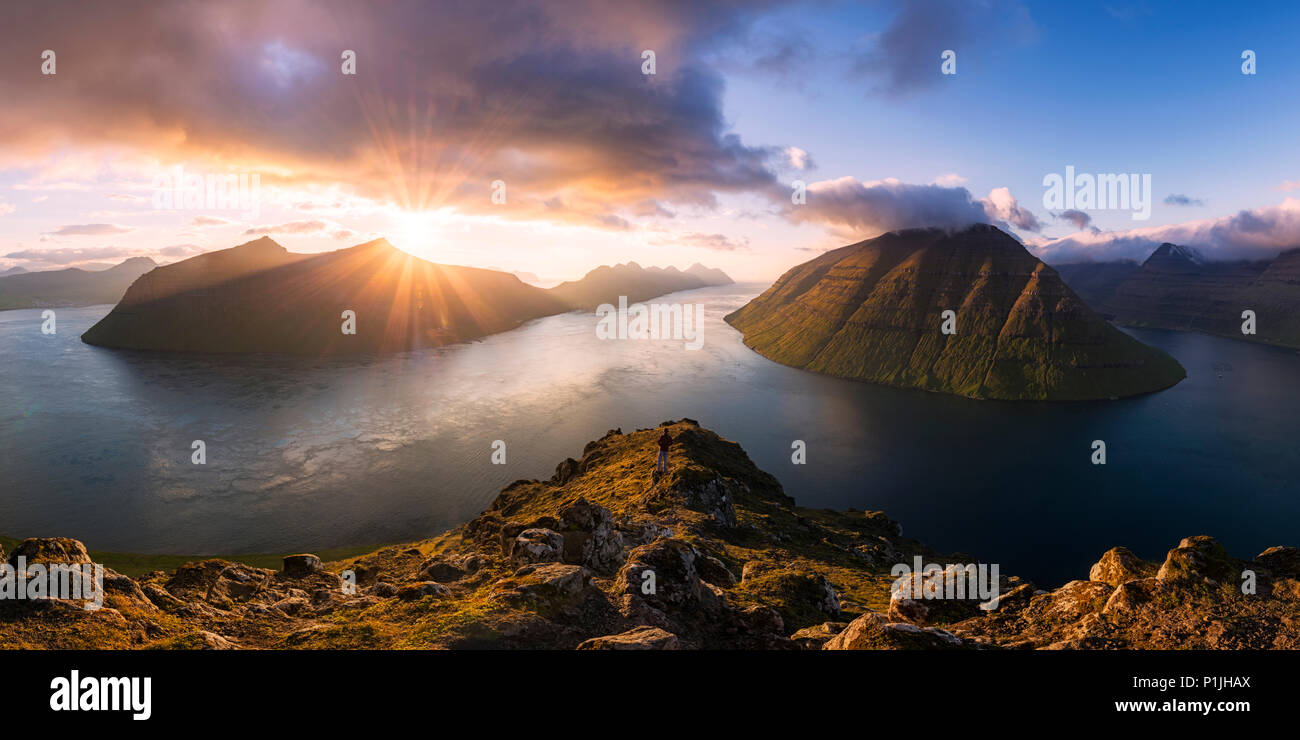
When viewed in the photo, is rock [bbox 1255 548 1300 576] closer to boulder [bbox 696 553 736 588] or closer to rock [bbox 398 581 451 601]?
boulder [bbox 696 553 736 588]

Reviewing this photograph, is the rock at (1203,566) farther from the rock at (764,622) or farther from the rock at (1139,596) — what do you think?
the rock at (764,622)

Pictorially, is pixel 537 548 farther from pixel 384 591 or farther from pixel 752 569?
pixel 752 569

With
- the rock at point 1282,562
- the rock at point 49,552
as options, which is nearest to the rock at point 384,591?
the rock at point 49,552
